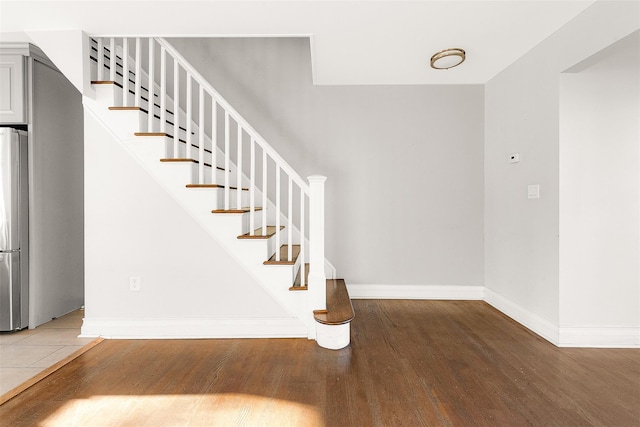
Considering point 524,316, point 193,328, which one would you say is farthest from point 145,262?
point 524,316

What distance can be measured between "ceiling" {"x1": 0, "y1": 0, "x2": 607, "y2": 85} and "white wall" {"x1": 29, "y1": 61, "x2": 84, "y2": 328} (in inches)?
24.4

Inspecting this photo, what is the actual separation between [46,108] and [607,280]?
4.93m

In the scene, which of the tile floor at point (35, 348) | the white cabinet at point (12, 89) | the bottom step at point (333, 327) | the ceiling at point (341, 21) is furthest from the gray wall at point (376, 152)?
the tile floor at point (35, 348)

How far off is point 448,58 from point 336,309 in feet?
7.75

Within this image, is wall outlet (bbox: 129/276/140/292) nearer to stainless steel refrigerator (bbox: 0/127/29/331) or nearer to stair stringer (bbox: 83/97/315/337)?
stair stringer (bbox: 83/97/315/337)

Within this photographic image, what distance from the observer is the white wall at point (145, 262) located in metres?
2.71

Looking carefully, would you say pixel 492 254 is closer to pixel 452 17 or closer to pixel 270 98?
pixel 452 17

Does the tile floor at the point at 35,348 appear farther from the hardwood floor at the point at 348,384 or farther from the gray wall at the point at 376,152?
the gray wall at the point at 376,152

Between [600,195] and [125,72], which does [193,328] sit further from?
[600,195]

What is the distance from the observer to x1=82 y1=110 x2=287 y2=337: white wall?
8.89 ft

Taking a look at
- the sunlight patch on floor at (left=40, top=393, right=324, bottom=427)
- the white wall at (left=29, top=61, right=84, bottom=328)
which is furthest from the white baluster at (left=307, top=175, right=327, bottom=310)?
the white wall at (left=29, top=61, right=84, bottom=328)

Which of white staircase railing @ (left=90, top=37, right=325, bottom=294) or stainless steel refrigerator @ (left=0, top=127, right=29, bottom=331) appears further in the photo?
stainless steel refrigerator @ (left=0, top=127, right=29, bottom=331)

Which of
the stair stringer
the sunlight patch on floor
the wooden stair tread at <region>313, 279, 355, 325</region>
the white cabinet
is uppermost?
the white cabinet

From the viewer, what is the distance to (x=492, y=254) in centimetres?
353
